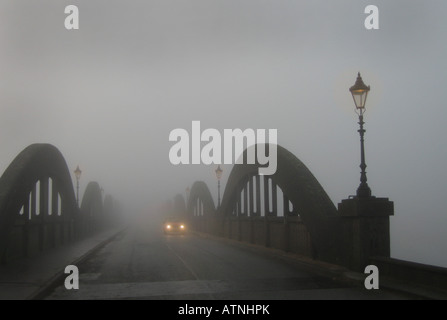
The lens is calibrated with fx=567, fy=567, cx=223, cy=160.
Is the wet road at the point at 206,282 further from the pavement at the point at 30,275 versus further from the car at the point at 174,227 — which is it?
the car at the point at 174,227

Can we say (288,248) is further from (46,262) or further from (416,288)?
(416,288)

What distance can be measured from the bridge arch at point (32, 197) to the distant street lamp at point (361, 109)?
1077cm

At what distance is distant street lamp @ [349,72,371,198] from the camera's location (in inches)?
584

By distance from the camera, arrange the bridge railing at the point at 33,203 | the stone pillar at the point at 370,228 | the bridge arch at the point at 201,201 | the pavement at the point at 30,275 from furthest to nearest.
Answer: the bridge arch at the point at 201,201
the bridge railing at the point at 33,203
the stone pillar at the point at 370,228
the pavement at the point at 30,275

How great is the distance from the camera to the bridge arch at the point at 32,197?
18297 mm

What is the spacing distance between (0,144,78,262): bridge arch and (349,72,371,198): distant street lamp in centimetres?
1077

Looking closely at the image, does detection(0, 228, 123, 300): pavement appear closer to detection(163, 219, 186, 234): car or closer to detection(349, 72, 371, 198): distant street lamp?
detection(349, 72, 371, 198): distant street lamp

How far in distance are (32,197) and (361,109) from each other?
573 inches

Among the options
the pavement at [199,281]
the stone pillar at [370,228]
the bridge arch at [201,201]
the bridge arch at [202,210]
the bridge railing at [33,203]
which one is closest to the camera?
the pavement at [199,281]

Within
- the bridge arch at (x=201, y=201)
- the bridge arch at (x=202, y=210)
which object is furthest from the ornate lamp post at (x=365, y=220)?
the bridge arch at (x=201, y=201)

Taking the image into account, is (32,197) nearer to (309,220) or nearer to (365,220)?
(309,220)

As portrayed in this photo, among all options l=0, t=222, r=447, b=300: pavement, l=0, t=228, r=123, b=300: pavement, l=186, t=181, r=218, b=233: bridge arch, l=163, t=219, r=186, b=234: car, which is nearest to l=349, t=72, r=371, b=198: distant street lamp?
l=0, t=222, r=447, b=300: pavement
